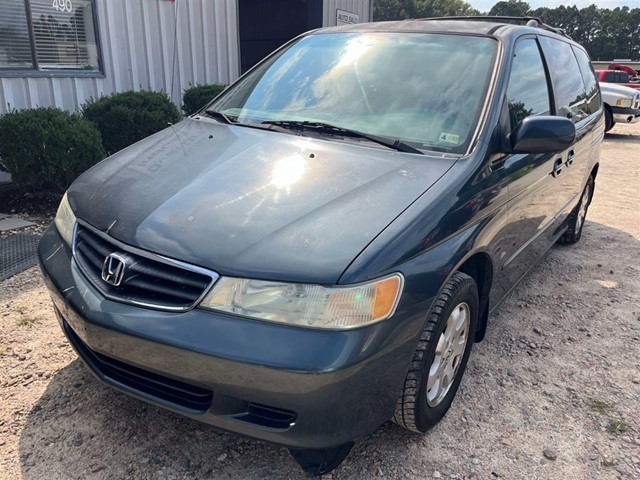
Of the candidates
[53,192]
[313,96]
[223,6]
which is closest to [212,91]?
[223,6]

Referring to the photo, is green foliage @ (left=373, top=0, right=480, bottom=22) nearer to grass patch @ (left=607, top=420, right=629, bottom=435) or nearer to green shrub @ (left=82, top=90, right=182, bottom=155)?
green shrub @ (left=82, top=90, right=182, bottom=155)

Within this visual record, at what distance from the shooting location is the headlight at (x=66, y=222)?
7.47ft

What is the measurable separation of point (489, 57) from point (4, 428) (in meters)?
2.96

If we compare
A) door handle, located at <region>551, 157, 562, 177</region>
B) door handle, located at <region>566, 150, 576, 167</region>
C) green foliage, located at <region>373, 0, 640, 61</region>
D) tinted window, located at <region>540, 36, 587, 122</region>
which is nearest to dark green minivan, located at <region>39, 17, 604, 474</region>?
door handle, located at <region>551, 157, 562, 177</region>

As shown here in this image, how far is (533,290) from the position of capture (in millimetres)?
4055

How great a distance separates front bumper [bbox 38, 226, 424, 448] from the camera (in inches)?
65.9

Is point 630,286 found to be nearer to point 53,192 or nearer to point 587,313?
point 587,313

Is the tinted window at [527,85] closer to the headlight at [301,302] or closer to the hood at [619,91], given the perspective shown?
the headlight at [301,302]

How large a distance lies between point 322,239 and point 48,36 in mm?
5778

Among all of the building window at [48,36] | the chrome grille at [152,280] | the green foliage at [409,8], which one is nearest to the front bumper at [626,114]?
the building window at [48,36]

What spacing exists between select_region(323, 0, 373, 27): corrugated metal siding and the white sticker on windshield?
9.86 metres

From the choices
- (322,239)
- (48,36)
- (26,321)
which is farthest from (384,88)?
(48,36)

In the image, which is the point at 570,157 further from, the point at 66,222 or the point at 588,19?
the point at 588,19

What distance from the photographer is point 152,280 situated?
1871 millimetres
